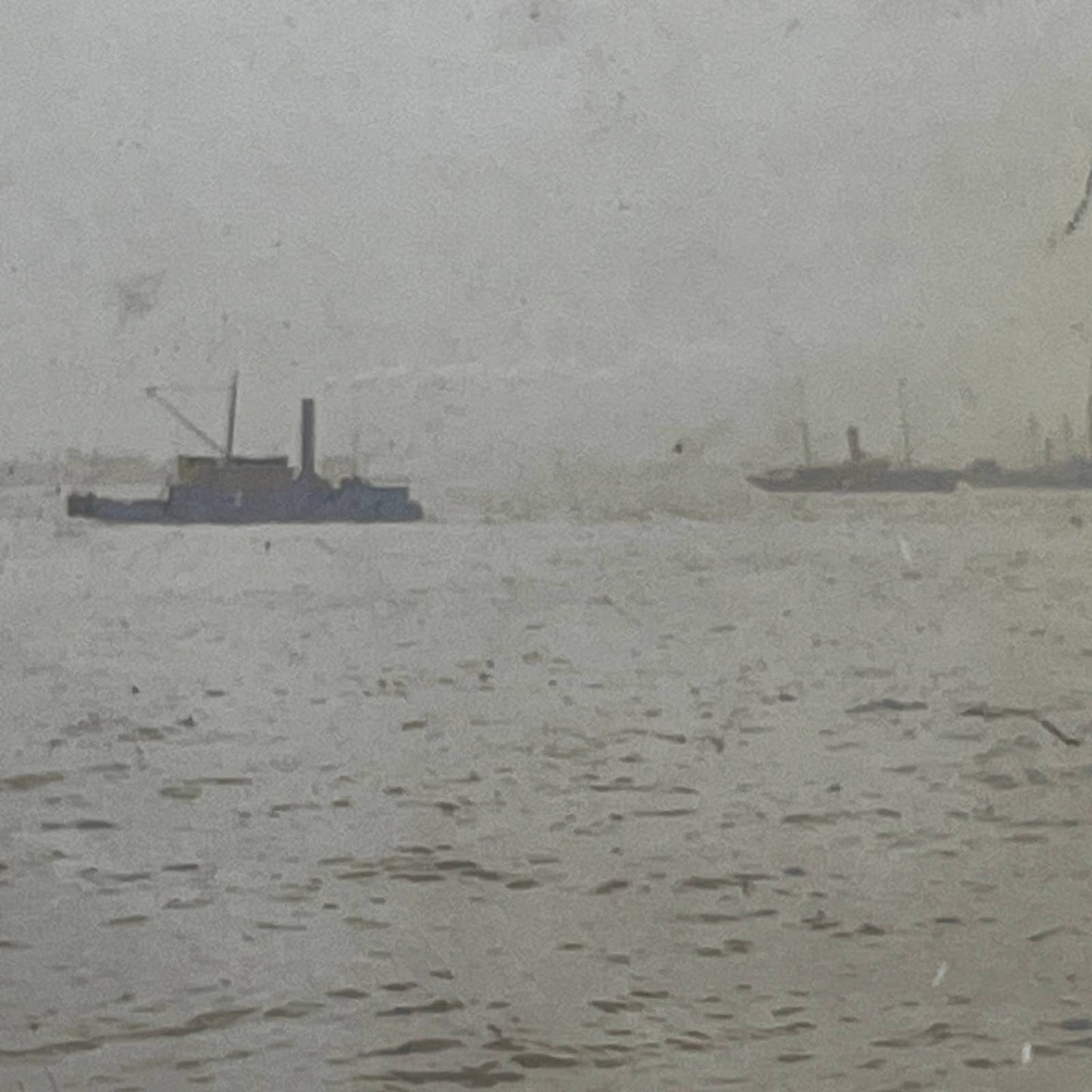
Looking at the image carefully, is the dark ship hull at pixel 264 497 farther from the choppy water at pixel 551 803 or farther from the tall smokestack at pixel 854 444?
the tall smokestack at pixel 854 444

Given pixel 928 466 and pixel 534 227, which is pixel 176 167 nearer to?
pixel 534 227

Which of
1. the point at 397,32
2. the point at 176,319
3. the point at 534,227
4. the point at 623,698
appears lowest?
the point at 623,698

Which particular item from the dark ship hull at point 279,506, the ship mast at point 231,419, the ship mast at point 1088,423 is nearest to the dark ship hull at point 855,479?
the ship mast at point 1088,423

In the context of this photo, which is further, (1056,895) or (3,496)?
(3,496)

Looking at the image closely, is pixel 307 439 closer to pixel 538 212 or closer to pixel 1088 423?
pixel 538 212

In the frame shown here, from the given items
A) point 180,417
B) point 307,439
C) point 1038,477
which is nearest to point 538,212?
point 307,439

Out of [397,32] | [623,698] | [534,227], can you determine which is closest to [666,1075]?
[623,698]
